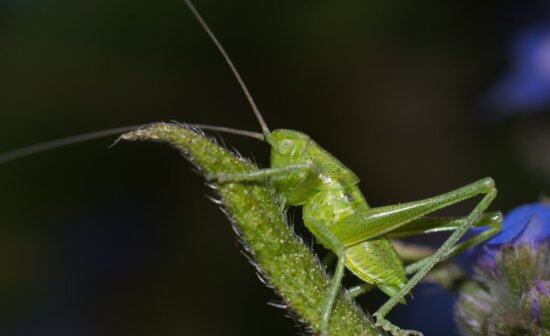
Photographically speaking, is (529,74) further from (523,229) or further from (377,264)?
(377,264)

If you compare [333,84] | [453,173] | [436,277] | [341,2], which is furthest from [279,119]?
[436,277]

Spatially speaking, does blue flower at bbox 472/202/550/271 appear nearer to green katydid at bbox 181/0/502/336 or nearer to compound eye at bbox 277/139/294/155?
green katydid at bbox 181/0/502/336

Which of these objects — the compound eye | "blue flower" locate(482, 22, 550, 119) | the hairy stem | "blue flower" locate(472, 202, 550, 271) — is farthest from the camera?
"blue flower" locate(482, 22, 550, 119)

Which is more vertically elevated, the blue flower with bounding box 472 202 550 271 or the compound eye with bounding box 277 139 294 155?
the compound eye with bounding box 277 139 294 155

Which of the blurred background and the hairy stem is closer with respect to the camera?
the hairy stem

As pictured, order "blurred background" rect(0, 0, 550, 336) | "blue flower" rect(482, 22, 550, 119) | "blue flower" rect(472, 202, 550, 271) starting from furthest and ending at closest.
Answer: "blurred background" rect(0, 0, 550, 336), "blue flower" rect(482, 22, 550, 119), "blue flower" rect(472, 202, 550, 271)

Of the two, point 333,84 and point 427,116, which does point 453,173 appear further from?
point 333,84

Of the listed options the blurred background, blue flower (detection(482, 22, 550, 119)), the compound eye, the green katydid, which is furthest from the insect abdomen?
the blurred background
